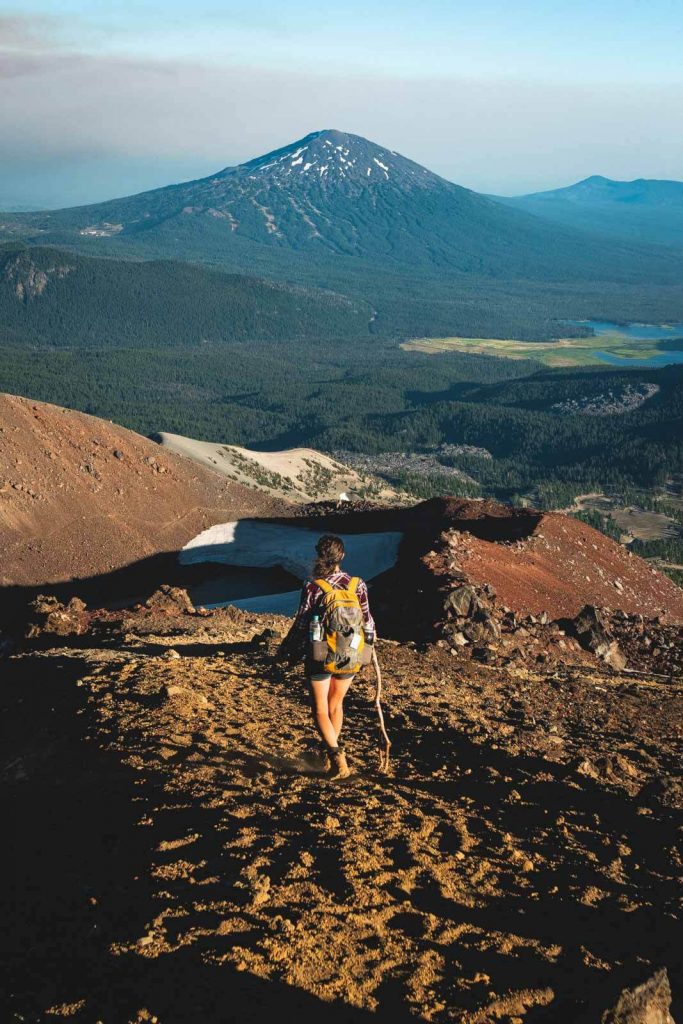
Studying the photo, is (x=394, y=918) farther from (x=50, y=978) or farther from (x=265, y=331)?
(x=265, y=331)

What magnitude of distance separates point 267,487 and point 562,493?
4314cm

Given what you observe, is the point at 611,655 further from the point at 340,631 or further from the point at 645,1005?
the point at 645,1005

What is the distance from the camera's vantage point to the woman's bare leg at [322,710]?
328 inches

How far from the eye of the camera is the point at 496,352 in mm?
178375

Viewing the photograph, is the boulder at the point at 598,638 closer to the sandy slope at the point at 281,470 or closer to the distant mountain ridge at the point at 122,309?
the sandy slope at the point at 281,470

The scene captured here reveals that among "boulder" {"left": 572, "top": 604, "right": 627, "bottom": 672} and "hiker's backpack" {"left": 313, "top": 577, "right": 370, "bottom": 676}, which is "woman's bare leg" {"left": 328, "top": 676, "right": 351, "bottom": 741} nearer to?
"hiker's backpack" {"left": 313, "top": 577, "right": 370, "bottom": 676}

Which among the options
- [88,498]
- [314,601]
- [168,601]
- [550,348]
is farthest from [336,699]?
[550,348]

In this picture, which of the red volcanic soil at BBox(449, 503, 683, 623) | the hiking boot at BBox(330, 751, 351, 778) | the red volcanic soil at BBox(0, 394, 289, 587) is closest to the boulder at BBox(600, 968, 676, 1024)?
the hiking boot at BBox(330, 751, 351, 778)

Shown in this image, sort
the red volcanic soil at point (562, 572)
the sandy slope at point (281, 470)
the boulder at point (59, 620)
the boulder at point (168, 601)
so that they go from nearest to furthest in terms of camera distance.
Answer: the boulder at point (59, 620), the boulder at point (168, 601), the red volcanic soil at point (562, 572), the sandy slope at point (281, 470)

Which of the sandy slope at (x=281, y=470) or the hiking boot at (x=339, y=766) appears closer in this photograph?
the hiking boot at (x=339, y=766)

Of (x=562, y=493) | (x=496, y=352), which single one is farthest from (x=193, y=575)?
(x=496, y=352)

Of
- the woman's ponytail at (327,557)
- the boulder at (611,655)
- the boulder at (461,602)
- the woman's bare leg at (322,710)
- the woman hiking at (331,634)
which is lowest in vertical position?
the boulder at (611,655)

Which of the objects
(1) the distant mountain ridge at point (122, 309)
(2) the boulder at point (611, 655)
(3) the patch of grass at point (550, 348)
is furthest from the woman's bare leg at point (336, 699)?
(1) the distant mountain ridge at point (122, 309)

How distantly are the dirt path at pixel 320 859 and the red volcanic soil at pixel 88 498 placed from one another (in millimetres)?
19089
